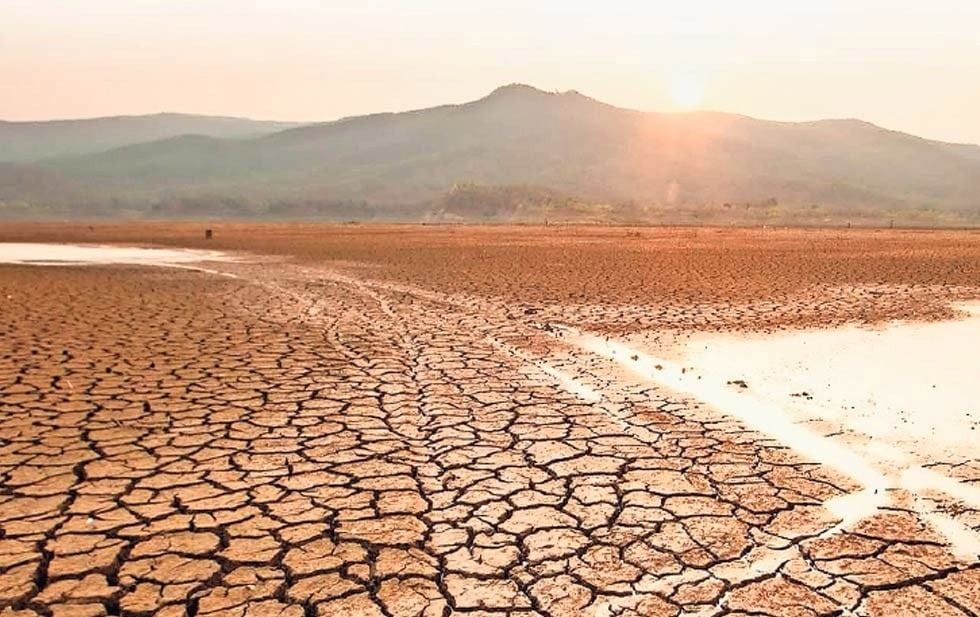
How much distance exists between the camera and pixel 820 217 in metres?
66.7

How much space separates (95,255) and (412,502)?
20968 millimetres

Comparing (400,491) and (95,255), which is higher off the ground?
(95,255)

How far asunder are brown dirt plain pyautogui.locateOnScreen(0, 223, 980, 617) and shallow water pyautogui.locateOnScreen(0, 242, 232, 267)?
35.9 feet

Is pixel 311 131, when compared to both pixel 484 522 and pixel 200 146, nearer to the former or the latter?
pixel 200 146

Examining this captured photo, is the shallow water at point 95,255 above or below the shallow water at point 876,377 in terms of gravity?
above

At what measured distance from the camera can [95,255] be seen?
69.6 ft

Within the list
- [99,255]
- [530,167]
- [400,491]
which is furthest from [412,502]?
[530,167]

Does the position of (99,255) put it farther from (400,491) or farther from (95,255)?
(400,491)

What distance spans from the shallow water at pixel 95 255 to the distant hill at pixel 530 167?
155 ft

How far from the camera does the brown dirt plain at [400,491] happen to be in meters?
2.77

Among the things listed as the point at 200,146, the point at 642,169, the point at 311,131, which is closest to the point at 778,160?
the point at 642,169

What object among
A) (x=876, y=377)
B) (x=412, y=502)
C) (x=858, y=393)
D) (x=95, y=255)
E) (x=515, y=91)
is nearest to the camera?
(x=412, y=502)

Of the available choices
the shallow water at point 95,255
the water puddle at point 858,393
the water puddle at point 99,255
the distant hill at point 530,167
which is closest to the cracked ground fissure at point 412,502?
the water puddle at point 858,393

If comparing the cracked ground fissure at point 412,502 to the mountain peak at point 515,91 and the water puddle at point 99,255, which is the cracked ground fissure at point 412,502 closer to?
the water puddle at point 99,255
